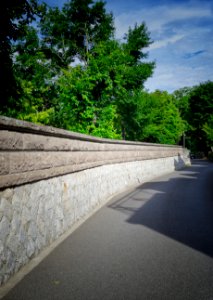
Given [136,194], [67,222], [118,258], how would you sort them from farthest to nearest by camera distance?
[136,194] → [67,222] → [118,258]

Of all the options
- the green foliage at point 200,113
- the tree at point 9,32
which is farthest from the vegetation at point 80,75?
the green foliage at point 200,113

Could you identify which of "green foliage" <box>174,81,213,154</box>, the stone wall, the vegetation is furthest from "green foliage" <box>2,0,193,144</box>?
"green foliage" <box>174,81,213,154</box>

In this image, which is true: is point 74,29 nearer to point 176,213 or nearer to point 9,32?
point 9,32

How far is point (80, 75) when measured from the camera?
2120cm

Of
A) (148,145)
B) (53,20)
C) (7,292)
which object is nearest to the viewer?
(7,292)

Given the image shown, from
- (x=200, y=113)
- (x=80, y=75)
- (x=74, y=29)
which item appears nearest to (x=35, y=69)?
(x=74, y=29)

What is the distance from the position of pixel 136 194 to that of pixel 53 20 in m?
26.9

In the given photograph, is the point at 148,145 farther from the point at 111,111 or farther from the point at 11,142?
the point at 11,142

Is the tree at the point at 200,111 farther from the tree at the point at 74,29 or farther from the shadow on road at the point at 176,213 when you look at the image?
the shadow on road at the point at 176,213

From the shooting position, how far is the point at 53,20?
104ft

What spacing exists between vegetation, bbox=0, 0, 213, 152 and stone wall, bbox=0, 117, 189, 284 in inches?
284

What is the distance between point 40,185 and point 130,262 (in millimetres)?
1895

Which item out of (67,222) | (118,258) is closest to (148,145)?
(67,222)

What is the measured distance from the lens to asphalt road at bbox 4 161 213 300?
3.37m
